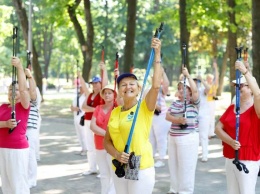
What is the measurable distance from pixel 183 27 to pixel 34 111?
1112 centimetres

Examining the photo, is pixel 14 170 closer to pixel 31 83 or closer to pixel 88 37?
pixel 31 83

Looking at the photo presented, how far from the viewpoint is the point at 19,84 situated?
619 centimetres

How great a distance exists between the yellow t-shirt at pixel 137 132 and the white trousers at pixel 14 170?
1.85 m

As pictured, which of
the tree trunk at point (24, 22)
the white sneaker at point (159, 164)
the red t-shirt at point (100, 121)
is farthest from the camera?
the tree trunk at point (24, 22)

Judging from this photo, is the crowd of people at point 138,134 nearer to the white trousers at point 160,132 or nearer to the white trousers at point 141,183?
the white trousers at point 141,183

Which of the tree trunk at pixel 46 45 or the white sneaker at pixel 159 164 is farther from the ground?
the tree trunk at pixel 46 45

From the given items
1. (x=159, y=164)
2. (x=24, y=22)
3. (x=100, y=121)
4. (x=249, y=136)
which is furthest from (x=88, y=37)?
(x=249, y=136)

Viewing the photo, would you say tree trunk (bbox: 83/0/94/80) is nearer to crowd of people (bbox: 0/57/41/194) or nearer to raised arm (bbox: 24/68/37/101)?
raised arm (bbox: 24/68/37/101)

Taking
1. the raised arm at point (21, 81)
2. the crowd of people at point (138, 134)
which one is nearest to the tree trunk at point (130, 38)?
the crowd of people at point (138, 134)

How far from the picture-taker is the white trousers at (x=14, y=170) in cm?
641

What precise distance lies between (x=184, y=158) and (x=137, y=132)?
3266 millimetres

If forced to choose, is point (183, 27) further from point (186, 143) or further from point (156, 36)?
point (156, 36)

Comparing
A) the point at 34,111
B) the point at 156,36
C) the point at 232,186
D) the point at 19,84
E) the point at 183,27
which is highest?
the point at 183,27

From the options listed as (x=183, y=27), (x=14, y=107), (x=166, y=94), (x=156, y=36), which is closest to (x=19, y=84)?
(x=14, y=107)
